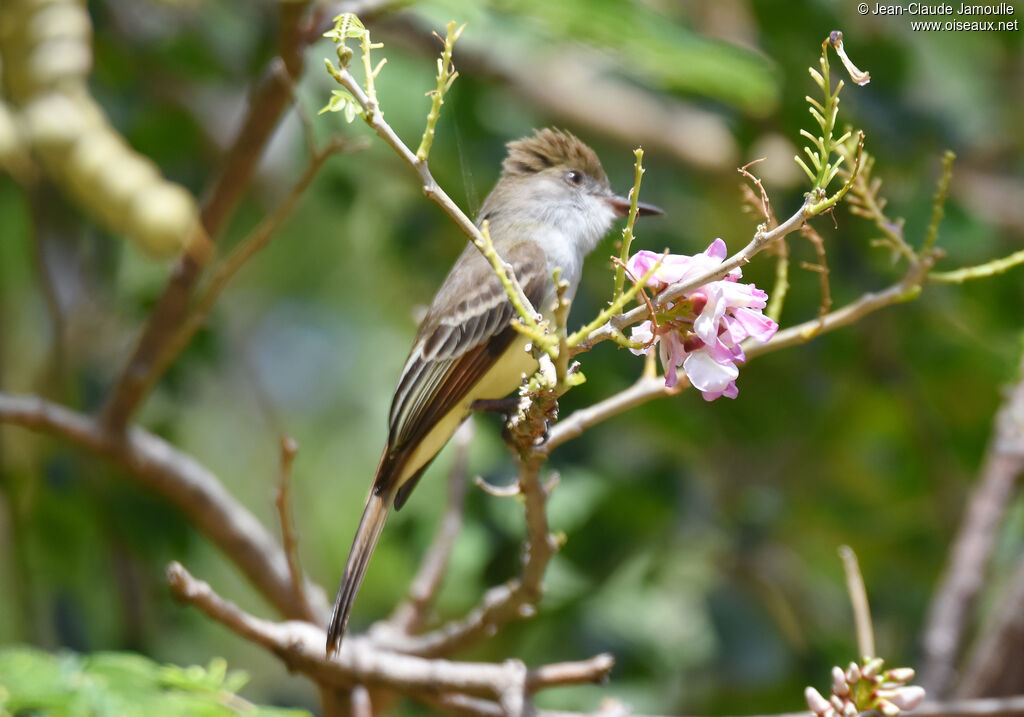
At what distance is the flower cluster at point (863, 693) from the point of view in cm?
134

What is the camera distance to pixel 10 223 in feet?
11.9

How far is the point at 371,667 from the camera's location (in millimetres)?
1950

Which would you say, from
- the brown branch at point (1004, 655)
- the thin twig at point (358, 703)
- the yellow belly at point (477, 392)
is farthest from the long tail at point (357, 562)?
the brown branch at point (1004, 655)

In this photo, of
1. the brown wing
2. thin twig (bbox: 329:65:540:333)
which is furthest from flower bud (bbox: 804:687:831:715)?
the brown wing

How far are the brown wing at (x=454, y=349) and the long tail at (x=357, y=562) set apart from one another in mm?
49

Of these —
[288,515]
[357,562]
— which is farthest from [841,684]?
[288,515]

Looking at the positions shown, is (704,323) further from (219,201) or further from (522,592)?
(219,201)

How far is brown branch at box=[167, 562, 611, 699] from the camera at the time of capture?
5.71ft

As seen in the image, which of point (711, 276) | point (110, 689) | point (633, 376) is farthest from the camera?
point (633, 376)

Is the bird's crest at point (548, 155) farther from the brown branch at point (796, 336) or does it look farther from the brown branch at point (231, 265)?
the brown branch at point (796, 336)

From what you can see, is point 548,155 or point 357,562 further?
point 548,155

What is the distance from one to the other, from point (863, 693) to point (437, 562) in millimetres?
1353

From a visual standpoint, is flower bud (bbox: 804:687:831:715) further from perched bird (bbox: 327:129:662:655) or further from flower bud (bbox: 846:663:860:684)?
perched bird (bbox: 327:129:662:655)

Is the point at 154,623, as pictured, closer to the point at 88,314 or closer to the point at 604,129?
the point at 88,314
